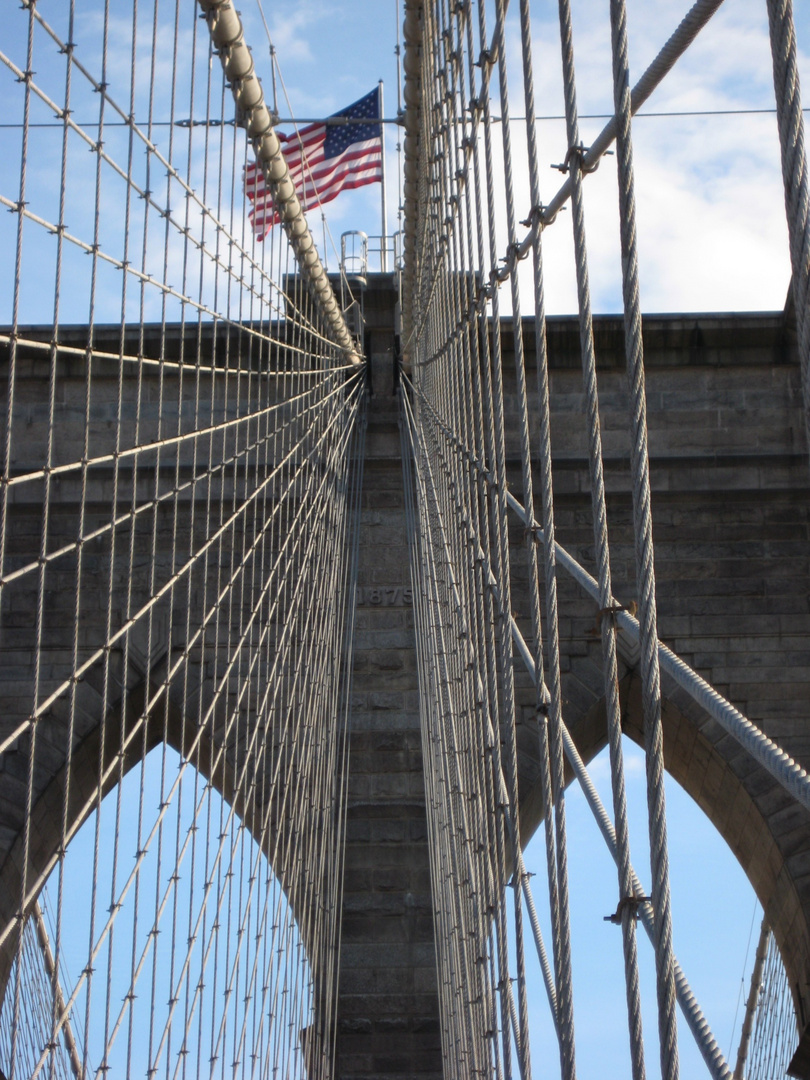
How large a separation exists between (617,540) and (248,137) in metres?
3.52

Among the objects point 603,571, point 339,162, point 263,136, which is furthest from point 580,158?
point 339,162

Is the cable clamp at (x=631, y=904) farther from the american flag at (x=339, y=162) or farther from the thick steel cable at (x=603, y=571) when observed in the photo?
the american flag at (x=339, y=162)

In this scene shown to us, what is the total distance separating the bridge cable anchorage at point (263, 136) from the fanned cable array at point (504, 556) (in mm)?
598

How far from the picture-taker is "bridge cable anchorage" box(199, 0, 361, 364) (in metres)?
4.78

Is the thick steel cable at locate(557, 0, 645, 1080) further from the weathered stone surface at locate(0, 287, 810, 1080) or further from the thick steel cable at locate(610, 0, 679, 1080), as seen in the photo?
the weathered stone surface at locate(0, 287, 810, 1080)

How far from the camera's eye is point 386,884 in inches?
282

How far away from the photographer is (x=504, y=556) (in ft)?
12.3

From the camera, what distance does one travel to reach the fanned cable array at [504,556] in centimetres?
175

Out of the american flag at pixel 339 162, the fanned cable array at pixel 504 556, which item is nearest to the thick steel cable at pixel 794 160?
the fanned cable array at pixel 504 556

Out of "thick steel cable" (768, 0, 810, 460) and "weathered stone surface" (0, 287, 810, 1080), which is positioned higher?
"weathered stone surface" (0, 287, 810, 1080)

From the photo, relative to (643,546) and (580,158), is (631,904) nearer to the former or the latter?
(643,546)

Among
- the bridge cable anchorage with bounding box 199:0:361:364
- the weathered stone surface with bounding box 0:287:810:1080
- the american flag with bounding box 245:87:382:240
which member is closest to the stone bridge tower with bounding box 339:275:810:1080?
the weathered stone surface with bounding box 0:287:810:1080

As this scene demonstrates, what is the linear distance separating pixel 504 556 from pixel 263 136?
9.28ft

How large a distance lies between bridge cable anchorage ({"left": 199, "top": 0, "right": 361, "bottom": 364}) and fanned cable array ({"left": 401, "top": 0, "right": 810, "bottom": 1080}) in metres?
0.60
